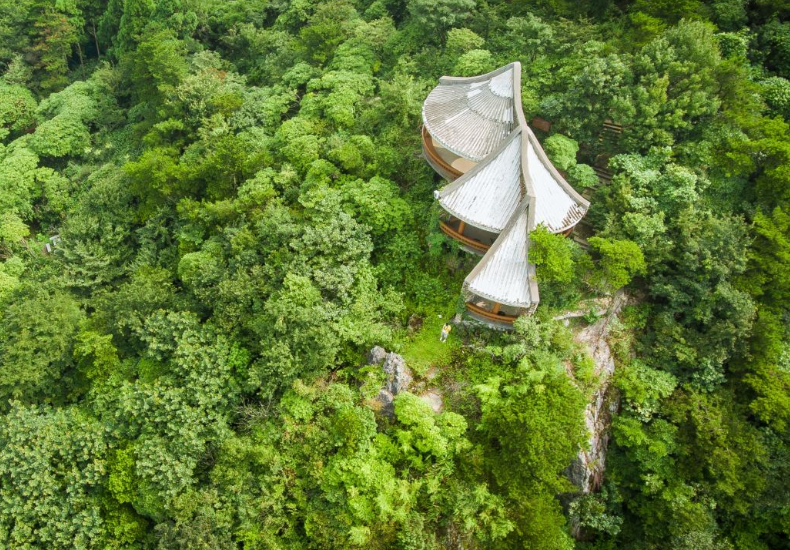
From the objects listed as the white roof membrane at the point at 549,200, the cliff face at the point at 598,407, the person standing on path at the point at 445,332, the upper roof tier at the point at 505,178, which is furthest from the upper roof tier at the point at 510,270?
the cliff face at the point at 598,407

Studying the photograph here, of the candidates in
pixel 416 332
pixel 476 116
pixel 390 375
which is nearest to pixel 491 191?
pixel 476 116

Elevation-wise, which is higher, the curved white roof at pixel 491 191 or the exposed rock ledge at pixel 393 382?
the curved white roof at pixel 491 191

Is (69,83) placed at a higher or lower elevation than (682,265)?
Answer: lower

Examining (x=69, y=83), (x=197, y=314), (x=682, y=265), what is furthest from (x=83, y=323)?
(x=69, y=83)

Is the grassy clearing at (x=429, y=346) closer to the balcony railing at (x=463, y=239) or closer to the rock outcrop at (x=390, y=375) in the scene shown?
the rock outcrop at (x=390, y=375)

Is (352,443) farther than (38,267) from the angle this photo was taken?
No

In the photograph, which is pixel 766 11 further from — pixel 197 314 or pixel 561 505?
pixel 197 314

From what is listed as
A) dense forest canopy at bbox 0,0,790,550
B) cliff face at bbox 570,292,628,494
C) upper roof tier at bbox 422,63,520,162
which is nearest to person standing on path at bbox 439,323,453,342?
dense forest canopy at bbox 0,0,790,550

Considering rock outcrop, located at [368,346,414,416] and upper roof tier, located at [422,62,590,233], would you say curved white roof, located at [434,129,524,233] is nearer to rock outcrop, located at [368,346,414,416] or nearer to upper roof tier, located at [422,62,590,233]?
upper roof tier, located at [422,62,590,233]
